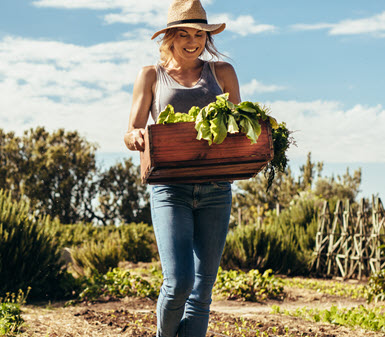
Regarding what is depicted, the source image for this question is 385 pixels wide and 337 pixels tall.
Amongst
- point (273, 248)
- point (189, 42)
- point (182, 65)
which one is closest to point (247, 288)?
point (273, 248)

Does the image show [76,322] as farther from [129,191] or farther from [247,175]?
[129,191]

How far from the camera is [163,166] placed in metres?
2.57

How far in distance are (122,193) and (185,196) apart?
89.8ft

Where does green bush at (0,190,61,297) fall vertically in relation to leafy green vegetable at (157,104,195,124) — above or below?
below

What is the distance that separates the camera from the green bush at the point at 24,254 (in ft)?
24.6

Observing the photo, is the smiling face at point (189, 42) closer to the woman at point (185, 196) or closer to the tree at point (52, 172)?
the woman at point (185, 196)

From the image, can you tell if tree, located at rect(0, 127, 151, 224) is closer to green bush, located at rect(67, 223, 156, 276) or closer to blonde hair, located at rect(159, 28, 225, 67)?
green bush, located at rect(67, 223, 156, 276)

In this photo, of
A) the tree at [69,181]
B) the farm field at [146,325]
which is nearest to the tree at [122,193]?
the tree at [69,181]

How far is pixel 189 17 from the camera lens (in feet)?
9.59

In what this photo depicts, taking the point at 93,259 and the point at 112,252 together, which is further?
the point at 112,252

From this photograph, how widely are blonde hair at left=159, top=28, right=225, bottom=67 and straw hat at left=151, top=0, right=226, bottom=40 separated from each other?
37 millimetres

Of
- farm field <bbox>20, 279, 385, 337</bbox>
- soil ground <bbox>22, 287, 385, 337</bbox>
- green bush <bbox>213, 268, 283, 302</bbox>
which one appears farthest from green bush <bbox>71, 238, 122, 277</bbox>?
soil ground <bbox>22, 287, 385, 337</bbox>

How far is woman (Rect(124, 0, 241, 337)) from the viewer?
2684 millimetres

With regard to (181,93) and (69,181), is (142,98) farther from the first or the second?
(69,181)
